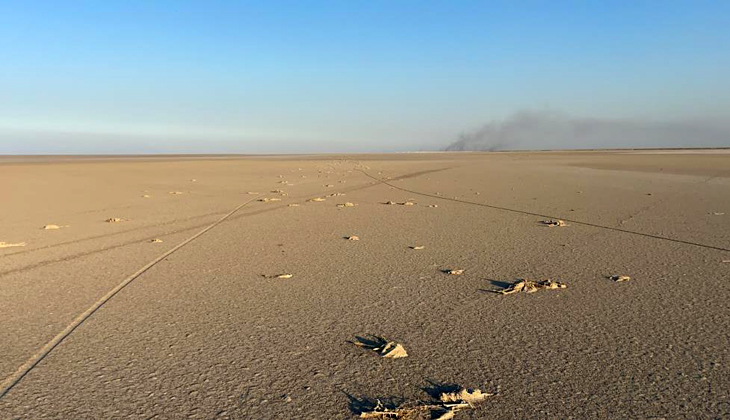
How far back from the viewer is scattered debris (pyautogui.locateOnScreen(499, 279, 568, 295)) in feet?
13.8

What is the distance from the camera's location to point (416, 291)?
4.25m

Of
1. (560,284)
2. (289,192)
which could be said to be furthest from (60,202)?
(560,284)

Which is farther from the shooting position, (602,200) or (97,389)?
(602,200)

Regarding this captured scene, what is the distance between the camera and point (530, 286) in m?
4.32

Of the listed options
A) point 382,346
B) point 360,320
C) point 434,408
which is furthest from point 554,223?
point 434,408

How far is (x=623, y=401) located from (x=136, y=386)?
7.48 feet

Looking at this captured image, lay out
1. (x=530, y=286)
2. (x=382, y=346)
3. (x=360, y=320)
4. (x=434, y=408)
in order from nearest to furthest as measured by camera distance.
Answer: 1. (x=434, y=408)
2. (x=382, y=346)
3. (x=360, y=320)
4. (x=530, y=286)

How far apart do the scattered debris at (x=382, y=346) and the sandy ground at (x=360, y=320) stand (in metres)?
0.05

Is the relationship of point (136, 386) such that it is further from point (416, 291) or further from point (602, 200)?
point (602, 200)

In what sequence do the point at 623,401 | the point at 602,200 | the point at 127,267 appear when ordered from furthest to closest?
the point at 602,200, the point at 127,267, the point at 623,401

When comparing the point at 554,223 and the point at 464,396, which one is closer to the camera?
the point at 464,396

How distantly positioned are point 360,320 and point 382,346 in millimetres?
521

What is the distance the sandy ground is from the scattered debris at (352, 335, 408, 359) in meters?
0.05

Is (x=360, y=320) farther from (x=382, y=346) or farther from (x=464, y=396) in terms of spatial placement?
(x=464, y=396)
